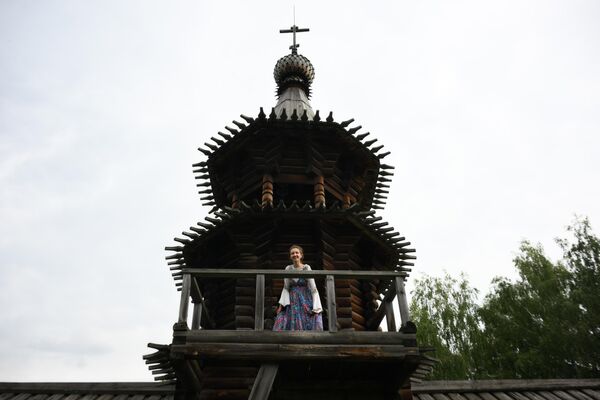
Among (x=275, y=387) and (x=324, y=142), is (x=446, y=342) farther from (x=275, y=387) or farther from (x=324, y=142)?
(x=275, y=387)

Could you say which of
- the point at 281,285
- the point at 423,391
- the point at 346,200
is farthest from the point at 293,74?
the point at 423,391

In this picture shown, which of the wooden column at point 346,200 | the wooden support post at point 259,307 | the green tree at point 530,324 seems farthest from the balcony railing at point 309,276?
the green tree at point 530,324

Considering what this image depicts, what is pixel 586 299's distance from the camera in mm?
17969

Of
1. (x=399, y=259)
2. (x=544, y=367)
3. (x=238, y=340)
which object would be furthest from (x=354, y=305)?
(x=544, y=367)

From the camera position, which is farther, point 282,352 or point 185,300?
point 185,300

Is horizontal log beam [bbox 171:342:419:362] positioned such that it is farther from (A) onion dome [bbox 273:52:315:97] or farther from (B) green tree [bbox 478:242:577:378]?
(B) green tree [bbox 478:242:577:378]

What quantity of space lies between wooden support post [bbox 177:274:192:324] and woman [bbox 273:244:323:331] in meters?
1.37

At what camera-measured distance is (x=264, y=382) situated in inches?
236

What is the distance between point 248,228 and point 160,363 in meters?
3.01

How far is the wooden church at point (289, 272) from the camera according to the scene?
621 centimetres

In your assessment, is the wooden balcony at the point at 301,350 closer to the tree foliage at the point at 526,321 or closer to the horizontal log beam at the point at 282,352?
the horizontal log beam at the point at 282,352

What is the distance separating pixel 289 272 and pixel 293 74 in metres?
9.96

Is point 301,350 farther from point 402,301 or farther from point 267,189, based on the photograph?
point 267,189

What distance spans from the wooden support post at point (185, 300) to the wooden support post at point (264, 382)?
1225 millimetres
